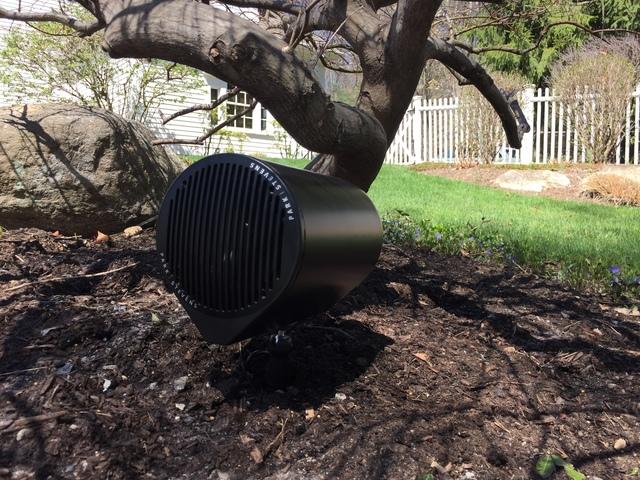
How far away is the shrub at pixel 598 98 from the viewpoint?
12.8m

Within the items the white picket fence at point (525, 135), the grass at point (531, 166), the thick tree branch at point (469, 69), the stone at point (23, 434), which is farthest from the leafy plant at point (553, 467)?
the white picket fence at point (525, 135)

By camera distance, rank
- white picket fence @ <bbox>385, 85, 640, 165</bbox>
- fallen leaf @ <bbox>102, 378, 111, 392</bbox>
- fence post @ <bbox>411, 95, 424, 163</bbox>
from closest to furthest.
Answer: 1. fallen leaf @ <bbox>102, 378, 111, 392</bbox>
2. white picket fence @ <bbox>385, 85, 640, 165</bbox>
3. fence post @ <bbox>411, 95, 424, 163</bbox>

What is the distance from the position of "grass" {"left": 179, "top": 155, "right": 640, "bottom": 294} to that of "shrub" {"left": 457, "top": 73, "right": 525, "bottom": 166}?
17.9ft

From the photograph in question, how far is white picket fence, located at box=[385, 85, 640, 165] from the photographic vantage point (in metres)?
13.8

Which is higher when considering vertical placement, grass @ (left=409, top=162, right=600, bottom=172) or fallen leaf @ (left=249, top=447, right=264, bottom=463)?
grass @ (left=409, top=162, right=600, bottom=172)

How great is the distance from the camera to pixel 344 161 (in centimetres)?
276

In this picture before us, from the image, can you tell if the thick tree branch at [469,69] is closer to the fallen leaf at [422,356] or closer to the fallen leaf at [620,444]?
the fallen leaf at [422,356]

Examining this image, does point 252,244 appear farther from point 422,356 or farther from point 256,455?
point 422,356

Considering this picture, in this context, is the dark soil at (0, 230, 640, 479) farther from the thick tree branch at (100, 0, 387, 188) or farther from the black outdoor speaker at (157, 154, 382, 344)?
the thick tree branch at (100, 0, 387, 188)

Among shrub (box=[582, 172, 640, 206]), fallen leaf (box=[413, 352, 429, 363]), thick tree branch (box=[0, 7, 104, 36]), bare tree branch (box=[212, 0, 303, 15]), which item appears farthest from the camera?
shrub (box=[582, 172, 640, 206])

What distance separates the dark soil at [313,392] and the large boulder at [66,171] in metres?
1.47

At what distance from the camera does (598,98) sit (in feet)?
43.3

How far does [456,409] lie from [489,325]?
92cm

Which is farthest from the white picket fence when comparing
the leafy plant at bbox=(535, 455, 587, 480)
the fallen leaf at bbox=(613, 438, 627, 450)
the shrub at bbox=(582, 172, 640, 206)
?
the leafy plant at bbox=(535, 455, 587, 480)
